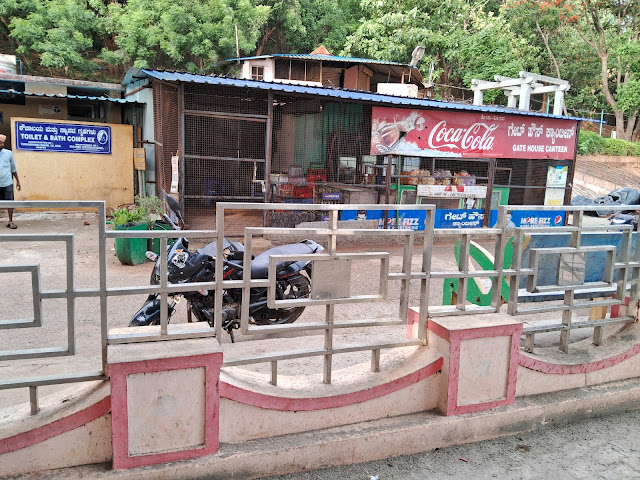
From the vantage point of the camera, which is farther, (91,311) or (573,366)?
(91,311)

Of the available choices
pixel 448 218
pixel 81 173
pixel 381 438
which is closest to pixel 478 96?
pixel 448 218

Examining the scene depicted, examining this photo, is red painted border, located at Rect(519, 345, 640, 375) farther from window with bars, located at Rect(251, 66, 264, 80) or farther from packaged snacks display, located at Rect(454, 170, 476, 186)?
window with bars, located at Rect(251, 66, 264, 80)

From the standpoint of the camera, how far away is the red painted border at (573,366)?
3.10 m

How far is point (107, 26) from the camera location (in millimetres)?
18781

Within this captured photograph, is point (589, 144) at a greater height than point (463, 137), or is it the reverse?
point (589, 144)

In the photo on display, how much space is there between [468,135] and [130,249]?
22.5 ft

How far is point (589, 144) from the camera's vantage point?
72.6 feet

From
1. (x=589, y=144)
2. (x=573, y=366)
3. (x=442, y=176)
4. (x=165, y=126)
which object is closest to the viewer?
(x=573, y=366)

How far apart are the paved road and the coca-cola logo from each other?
7627 millimetres

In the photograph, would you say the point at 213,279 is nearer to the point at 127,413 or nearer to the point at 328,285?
the point at 328,285

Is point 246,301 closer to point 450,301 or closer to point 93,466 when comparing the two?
point 93,466

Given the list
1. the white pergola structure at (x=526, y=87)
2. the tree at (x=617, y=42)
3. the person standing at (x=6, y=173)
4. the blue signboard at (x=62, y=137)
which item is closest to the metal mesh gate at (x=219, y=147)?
the blue signboard at (x=62, y=137)

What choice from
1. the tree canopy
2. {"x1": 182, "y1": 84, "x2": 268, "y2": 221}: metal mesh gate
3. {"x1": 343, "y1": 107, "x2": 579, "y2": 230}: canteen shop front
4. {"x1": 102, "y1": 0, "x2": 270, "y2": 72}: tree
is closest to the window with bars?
the tree canopy

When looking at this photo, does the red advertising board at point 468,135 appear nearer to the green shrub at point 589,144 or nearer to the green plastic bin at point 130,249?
the green plastic bin at point 130,249
